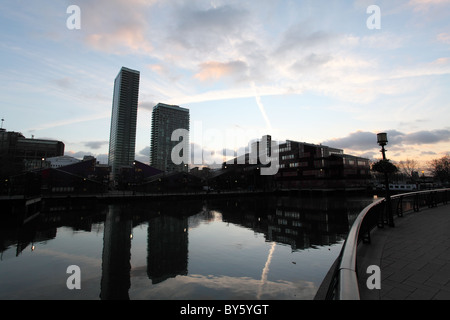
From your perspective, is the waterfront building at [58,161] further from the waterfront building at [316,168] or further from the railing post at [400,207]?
the railing post at [400,207]

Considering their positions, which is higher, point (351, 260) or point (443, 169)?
point (443, 169)

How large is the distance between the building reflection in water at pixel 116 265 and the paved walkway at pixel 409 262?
8.10 meters

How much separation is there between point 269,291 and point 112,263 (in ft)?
27.6

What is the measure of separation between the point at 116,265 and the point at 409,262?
12203 millimetres

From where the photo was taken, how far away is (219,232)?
19125mm

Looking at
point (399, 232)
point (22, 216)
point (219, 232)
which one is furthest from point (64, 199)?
point (399, 232)

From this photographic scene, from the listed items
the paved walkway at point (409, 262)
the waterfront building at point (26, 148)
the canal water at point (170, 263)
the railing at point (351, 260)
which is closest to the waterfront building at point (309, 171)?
the canal water at point (170, 263)

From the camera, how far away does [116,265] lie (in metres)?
11.5

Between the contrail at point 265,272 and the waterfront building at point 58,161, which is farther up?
the waterfront building at point 58,161

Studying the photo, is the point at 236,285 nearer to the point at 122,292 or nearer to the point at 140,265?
the point at 122,292

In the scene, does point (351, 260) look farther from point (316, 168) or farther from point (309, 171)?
point (309, 171)

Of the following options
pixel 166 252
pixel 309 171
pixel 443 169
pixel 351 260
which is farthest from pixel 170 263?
pixel 443 169

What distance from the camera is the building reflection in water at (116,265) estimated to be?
8.59 metres

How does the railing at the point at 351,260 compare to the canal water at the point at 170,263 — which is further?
the canal water at the point at 170,263
